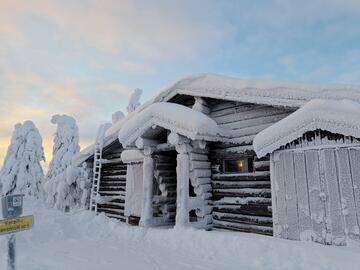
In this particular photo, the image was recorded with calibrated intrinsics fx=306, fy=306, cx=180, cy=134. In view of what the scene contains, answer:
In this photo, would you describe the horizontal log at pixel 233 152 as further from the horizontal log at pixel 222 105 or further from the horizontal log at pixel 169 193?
the horizontal log at pixel 169 193

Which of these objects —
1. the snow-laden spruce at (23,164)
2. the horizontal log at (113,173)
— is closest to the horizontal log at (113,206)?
the horizontal log at (113,173)

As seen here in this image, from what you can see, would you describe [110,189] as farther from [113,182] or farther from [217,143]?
[217,143]

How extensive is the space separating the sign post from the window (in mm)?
5928

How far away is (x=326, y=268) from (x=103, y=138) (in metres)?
10.1

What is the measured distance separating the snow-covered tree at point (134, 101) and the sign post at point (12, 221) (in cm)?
2022

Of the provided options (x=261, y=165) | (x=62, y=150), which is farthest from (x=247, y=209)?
(x=62, y=150)

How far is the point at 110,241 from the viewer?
8.40m

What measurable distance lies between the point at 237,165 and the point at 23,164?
2014cm

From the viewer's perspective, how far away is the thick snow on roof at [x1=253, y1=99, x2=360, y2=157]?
18.9 feet

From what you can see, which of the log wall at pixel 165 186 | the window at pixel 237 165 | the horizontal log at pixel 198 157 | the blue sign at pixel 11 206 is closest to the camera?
the blue sign at pixel 11 206

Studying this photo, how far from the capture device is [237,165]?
29.8 ft

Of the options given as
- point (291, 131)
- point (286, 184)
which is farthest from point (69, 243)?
point (291, 131)

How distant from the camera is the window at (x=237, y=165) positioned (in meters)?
8.76

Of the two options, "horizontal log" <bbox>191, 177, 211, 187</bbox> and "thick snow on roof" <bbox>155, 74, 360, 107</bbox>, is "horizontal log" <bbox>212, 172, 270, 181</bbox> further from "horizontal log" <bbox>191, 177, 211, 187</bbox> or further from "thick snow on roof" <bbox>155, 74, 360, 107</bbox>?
"thick snow on roof" <bbox>155, 74, 360, 107</bbox>
